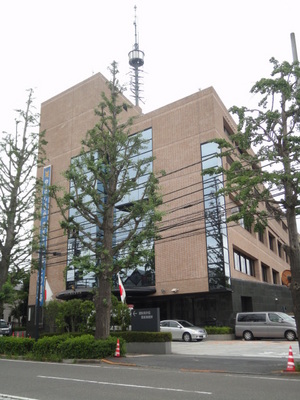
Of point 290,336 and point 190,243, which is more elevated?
point 190,243

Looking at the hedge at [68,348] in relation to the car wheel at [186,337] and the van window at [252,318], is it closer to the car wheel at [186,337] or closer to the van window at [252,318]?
the car wheel at [186,337]

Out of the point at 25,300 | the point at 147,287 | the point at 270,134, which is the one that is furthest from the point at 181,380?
the point at 25,300

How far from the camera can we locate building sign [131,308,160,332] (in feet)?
67.1

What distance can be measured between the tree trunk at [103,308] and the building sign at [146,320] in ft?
13.2

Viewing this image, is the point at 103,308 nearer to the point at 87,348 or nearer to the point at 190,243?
the point at 87,348

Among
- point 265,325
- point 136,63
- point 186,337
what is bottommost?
point 186,337

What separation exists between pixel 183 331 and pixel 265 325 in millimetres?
5373

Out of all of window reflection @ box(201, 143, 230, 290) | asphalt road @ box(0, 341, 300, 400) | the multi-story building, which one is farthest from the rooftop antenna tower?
asphalt road @ box(0, 341, 300, 400)

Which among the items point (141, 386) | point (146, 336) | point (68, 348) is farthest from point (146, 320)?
point (141, 386)

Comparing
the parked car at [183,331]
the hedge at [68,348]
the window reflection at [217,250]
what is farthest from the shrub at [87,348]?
the window reflection at [217,250]

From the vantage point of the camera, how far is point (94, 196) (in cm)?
1744

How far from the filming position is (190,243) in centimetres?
A: 3055

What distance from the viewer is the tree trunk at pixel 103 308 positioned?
55.1 feet

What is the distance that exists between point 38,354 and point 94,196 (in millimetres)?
7255
